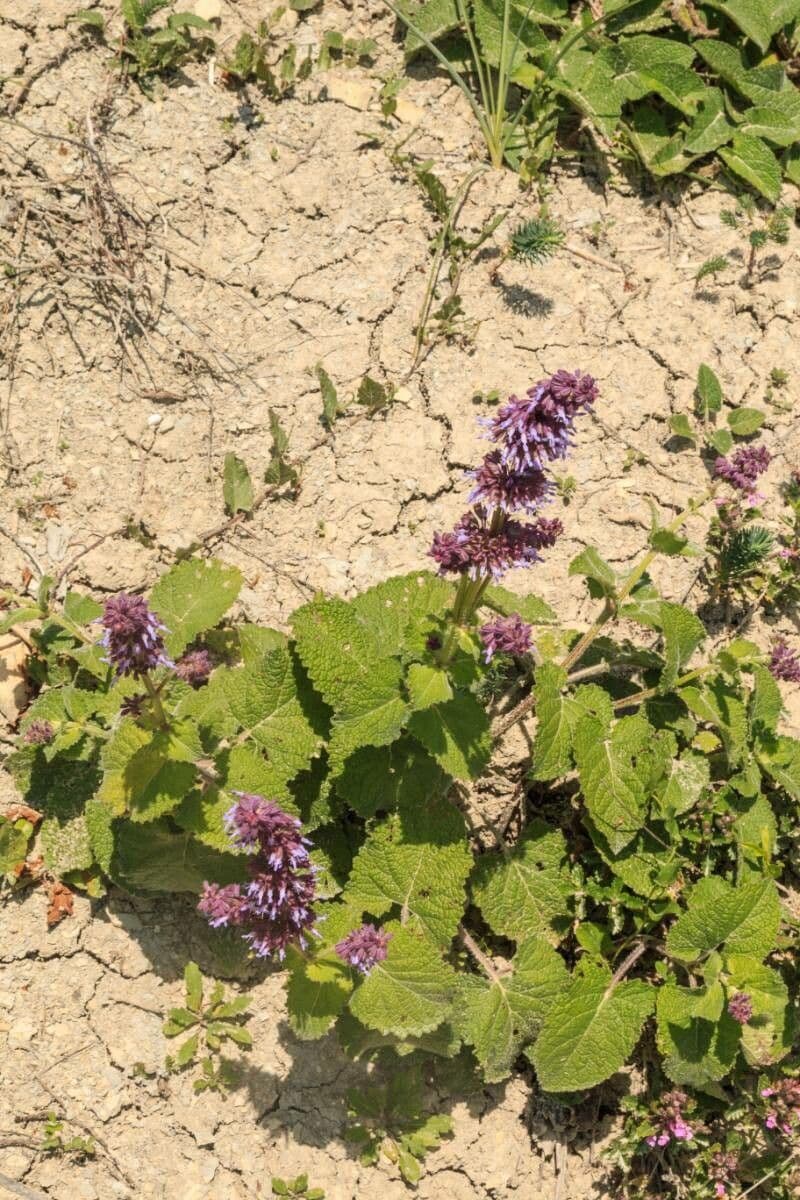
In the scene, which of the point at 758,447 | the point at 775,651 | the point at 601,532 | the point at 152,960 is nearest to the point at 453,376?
the point at 601,532

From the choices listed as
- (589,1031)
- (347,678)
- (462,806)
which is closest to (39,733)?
(347,678)

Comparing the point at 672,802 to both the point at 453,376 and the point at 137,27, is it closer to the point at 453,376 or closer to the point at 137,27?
the point at 453,376

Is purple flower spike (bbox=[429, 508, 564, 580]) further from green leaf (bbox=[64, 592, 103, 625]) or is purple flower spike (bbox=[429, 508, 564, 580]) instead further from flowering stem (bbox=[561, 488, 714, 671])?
green leaf (bbox=[64, 592, 103, 625])

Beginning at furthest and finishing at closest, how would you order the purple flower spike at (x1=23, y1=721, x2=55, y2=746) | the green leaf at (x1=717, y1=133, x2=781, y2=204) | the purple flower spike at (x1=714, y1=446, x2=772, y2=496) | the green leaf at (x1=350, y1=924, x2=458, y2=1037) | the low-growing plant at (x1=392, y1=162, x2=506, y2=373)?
the green leaf at (x1=717, y1=133, x2=781, y2=204), the low-growing plant at (x1=392, y1=162, x2=506, y2=373), the purple flower spike at (x1=714, y1=446, x2=772, y2=496), the purple flower spike at (x1=23, y1=721, x2=55, y2=746), the green leaf at (x1=350, y1=924, x2=458, y2=1037)

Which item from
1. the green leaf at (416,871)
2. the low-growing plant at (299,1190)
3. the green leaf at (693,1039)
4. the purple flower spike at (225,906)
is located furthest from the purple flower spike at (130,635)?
the green leaf at (693,1039)

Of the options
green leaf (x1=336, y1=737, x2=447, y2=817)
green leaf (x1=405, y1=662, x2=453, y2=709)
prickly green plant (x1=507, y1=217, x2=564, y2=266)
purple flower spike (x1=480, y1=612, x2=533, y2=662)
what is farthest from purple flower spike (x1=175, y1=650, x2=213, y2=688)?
prickly green plant (x1=507, y1=217, x2=564, y2=266)

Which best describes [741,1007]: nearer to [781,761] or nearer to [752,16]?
[781,761]
